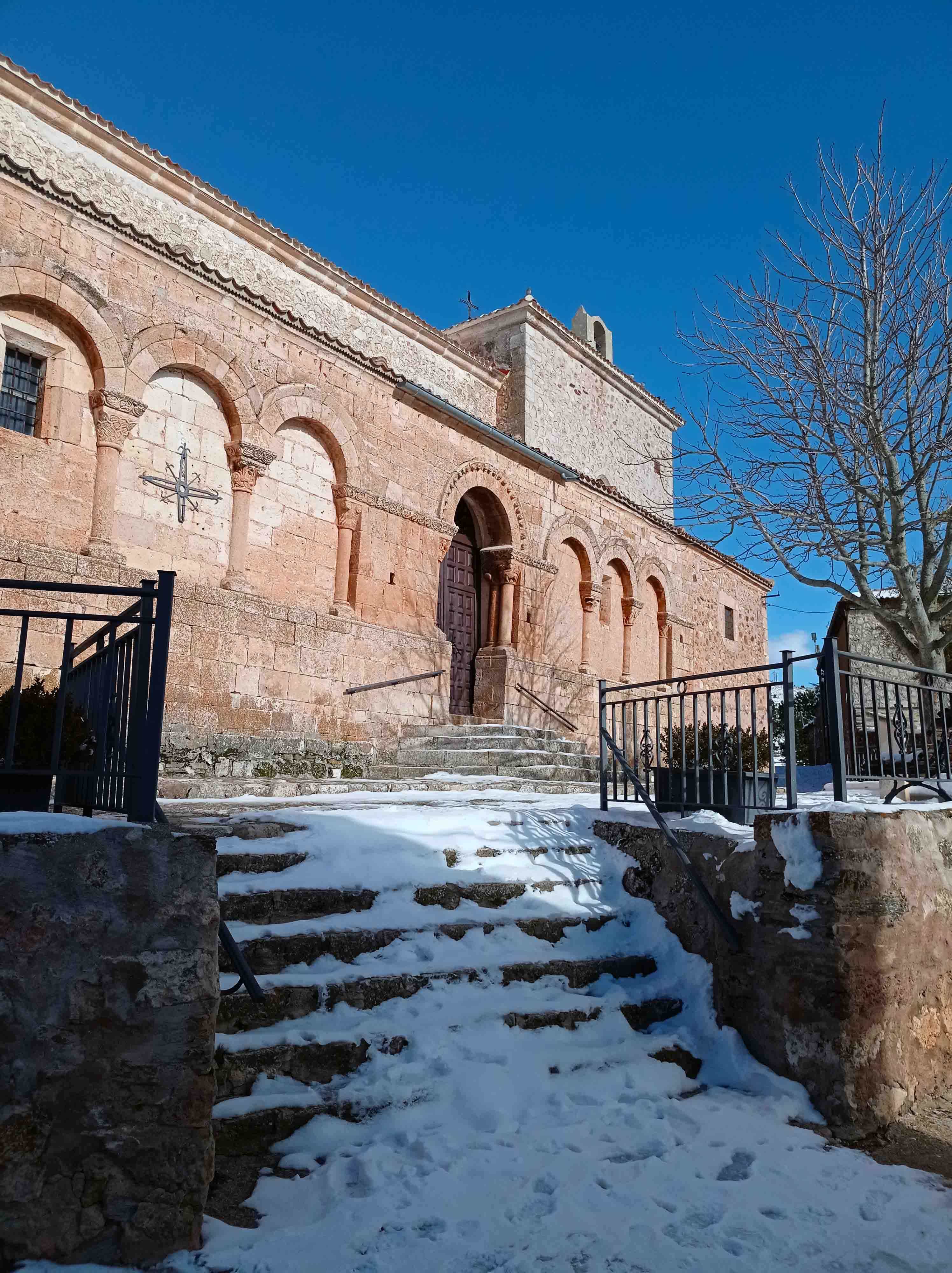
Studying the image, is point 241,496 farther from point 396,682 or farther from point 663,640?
point 663,640

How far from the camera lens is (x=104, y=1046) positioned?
2729 millimetres

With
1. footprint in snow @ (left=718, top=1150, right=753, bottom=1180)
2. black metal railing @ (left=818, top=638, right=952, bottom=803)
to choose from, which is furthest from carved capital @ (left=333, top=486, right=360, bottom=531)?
footprint in snow @ (left=718, top=1150, right=753, bottom=1180)

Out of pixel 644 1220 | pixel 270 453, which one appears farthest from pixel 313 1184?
pixel 270 453

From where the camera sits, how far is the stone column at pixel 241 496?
31.7ft

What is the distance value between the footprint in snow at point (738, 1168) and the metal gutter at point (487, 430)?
10.0 m

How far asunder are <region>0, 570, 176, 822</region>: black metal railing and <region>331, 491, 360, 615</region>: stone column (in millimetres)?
6193

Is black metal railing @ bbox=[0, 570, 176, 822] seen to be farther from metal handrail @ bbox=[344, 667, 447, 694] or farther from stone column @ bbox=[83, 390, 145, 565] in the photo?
metal handrail @ bbox=[344, 667, 447, 694]

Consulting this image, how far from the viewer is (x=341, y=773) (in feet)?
32.2

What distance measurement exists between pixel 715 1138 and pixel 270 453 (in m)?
8.43

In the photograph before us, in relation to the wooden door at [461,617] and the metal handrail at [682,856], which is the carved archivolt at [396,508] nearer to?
the wooden door at [461,617]

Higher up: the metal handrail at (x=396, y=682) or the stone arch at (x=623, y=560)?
the stone arch at (x=623, y=560)

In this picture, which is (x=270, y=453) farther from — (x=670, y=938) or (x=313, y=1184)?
(x=313, y=1184)

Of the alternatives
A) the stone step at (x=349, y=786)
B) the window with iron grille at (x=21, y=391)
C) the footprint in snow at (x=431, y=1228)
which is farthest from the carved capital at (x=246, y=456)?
the footprint in snow at (x=431, y=1228)

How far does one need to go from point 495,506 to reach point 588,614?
2.85 meters
